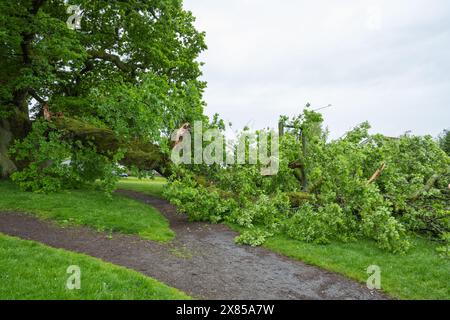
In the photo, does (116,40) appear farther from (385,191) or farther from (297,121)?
(385,191)

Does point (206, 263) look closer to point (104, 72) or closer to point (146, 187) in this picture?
point (104, 72)

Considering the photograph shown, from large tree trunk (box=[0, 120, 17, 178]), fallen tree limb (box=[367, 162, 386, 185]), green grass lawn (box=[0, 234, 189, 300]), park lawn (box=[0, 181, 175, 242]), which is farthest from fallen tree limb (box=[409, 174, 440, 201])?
large tree trunk (box=[0, 120, 17, 178])

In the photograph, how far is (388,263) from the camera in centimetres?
644

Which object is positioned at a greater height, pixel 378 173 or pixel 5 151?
pixel 5 151

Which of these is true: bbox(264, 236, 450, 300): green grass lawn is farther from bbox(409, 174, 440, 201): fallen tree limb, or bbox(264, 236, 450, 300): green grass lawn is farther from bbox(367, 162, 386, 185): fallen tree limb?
bbox(367, 162, 386, 185): fallen tree limb

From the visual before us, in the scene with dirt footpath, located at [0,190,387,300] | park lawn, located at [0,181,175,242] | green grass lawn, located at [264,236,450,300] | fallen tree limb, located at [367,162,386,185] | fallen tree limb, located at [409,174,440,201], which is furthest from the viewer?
fallen tree limb, located at [367,162,386,185]

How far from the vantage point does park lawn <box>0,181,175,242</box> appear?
8289mm

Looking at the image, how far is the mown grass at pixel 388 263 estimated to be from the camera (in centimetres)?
549

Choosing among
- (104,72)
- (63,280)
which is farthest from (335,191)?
(104,72)

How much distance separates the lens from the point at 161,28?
14.8 m

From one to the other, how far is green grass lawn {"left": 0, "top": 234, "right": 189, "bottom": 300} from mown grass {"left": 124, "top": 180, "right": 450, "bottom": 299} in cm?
305

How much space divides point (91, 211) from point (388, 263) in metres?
7.25
